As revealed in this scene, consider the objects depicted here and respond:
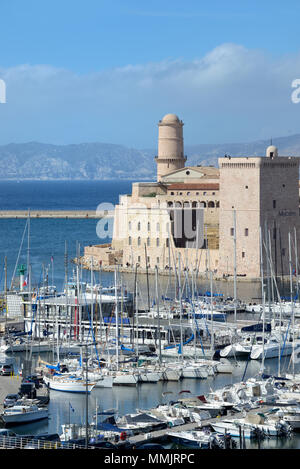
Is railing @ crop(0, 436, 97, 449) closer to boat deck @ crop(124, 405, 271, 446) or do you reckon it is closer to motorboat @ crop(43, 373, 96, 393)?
boat deck @ crop(124, 405, 271, 446)

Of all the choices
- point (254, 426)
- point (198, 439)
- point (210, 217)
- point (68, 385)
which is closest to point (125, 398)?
point (68, 385)

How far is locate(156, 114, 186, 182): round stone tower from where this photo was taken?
51.2 metres

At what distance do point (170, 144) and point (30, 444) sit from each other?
36.8 meters

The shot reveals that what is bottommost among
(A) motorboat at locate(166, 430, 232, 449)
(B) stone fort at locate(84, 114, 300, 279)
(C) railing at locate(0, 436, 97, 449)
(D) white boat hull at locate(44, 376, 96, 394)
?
(A) motorboat at locate(166, 430, 232, 449)

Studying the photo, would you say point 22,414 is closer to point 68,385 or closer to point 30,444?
point 68,385

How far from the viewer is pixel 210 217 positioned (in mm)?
44656

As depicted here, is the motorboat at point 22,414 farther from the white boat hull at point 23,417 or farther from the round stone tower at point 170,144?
the round stone tower at point 170,144

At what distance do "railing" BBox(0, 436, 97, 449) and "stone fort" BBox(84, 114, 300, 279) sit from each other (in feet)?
69.4

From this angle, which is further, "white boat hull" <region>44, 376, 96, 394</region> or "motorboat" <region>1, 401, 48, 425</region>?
"white boat hull" <region>44, 376, 96, 394</region>

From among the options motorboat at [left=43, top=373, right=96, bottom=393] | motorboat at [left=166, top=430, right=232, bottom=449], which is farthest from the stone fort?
motorboat at [left=166, top=430, right=232, bottom=449]

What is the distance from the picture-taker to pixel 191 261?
41.7 m

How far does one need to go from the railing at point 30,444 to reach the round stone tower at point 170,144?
36246 mm
